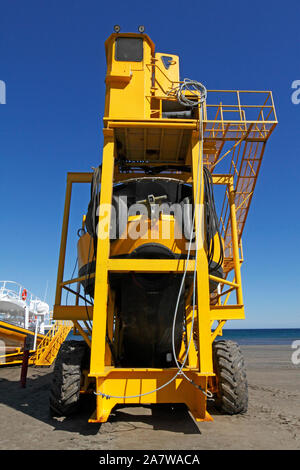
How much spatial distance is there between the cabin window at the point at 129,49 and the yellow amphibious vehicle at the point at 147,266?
0.07 ft

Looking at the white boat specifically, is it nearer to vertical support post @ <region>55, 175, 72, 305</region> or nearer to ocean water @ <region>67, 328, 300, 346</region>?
vertical support post @ <region>55, 175, 72, 305</region>

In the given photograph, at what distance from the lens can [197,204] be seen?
5.29m

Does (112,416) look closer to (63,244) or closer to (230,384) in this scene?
(230,384)

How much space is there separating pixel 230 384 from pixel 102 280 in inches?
114

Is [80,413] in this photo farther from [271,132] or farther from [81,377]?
[271,132]

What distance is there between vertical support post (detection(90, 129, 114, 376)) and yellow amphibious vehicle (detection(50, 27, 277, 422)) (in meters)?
0.02

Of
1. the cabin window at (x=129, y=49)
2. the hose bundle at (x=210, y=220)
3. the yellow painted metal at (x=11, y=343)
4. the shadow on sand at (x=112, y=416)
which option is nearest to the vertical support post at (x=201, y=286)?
the hose bundle at (x=210, y=220)

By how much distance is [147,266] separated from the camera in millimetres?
4910

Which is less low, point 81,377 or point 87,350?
point 87,350

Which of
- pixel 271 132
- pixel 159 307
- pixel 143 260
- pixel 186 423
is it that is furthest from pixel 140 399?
pixel 271 132

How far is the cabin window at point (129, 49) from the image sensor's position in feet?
21.1

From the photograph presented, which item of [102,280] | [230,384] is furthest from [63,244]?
[230,384]

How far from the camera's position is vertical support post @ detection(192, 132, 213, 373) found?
4629mm
